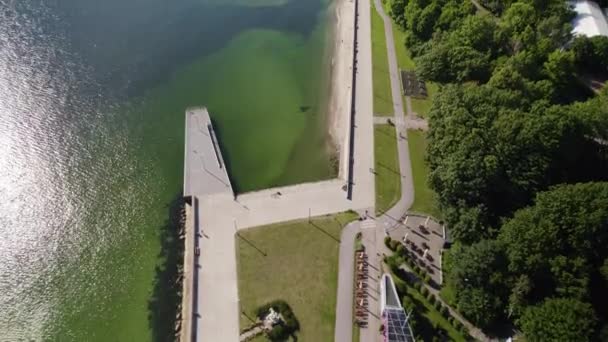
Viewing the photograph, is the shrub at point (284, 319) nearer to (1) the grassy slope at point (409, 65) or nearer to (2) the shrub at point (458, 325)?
(2) the shrub at point (458, 325)

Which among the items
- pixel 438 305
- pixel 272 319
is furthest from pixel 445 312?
pixel 272 319

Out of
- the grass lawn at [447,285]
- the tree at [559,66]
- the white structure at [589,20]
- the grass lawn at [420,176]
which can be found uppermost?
the white structure at [589,20]

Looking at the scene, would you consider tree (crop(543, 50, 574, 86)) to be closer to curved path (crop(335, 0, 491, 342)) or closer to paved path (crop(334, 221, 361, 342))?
curved path (crop(335, 0, 491, 342))

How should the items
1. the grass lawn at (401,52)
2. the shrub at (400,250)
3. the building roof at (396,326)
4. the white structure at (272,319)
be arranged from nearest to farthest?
the building roof at (396,326), the white structure at (272,319), the shrub at (400,250), the grass lawn at (401,52)

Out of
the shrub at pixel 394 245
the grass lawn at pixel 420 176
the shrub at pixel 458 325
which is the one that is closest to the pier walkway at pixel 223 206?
the grass lawn at pixel 420 176

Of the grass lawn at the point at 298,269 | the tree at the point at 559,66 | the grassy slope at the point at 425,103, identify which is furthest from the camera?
the tree at the point at 559,66

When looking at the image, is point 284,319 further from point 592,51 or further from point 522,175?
point 592,51

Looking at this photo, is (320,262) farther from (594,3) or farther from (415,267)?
(594,3)
